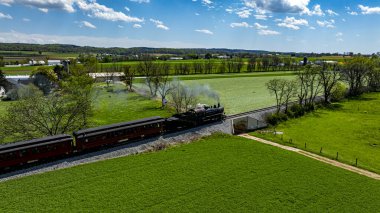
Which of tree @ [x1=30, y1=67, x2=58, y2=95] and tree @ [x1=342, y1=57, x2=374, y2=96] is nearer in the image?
tree @ [x1=30, y1=67, x2=58, y2=95]

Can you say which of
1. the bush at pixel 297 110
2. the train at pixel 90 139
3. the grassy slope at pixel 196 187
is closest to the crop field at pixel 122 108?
the train at pixel 90 139

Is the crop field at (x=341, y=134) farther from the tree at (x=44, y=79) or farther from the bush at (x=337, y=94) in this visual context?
the tree at (x=44, y=79)

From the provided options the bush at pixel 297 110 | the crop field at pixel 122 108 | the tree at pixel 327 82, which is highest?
the tree at pixel 327 82

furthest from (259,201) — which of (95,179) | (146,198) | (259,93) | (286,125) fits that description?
(259,93)

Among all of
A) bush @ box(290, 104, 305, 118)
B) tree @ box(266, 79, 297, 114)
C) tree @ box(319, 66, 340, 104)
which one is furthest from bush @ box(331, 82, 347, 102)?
bush @ box(290, 104, 305, 118)

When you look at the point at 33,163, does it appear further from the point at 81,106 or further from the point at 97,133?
the point at 81,106

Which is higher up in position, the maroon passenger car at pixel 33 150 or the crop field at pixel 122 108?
the maroon passenger car at pixel 33 150

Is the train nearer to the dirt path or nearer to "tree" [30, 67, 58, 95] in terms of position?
the dirt path
